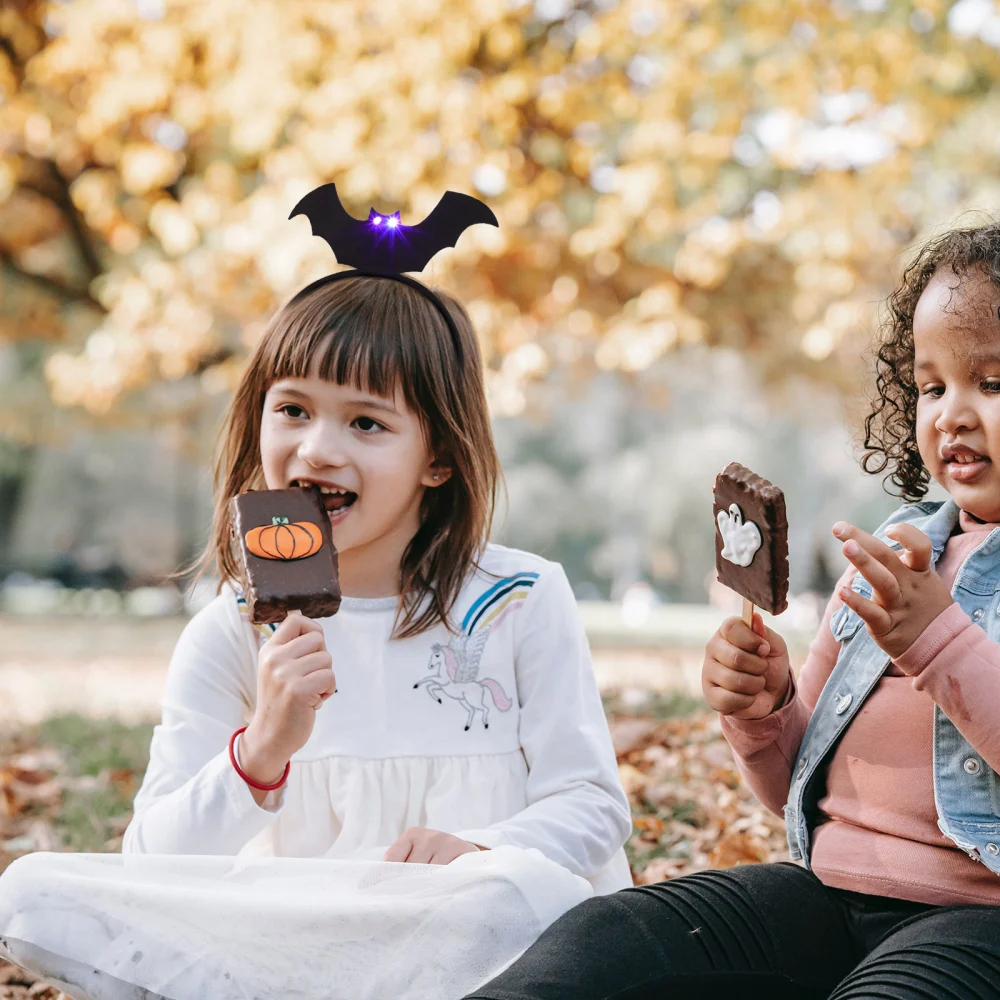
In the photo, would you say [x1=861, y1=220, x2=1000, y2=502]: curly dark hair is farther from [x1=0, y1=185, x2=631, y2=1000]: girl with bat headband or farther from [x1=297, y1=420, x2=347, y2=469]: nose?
[x1=297, y1=420, x2=347, y2=469]: nose

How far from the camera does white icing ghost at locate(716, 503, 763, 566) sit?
1992mm

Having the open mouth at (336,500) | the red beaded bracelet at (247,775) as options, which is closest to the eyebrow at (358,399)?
the open mouth at (336,500)

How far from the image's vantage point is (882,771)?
6.71 ft

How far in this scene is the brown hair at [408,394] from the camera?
2420mm

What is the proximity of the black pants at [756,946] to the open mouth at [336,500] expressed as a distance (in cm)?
86

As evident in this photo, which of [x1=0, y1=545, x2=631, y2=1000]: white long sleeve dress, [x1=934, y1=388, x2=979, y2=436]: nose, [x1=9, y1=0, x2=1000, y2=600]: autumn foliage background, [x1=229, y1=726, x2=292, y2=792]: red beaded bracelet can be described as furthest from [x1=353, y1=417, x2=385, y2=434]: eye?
[x1=9, y1=0, x2=1000, y2=600]: autumn foliage background

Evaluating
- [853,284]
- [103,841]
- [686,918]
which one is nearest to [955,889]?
[686,918]

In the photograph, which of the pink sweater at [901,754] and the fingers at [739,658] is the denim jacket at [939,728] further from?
the fingers at [739,658]

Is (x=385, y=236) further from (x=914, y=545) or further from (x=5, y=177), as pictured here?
(x=5, y=177)

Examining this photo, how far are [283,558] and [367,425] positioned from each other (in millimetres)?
368

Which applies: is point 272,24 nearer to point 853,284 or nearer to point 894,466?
point 853,284

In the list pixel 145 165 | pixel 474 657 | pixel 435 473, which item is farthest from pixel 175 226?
pixel 474 657

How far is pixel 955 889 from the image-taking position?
75.2 inches

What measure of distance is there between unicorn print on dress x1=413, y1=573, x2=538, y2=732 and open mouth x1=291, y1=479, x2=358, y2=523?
1.06ft
